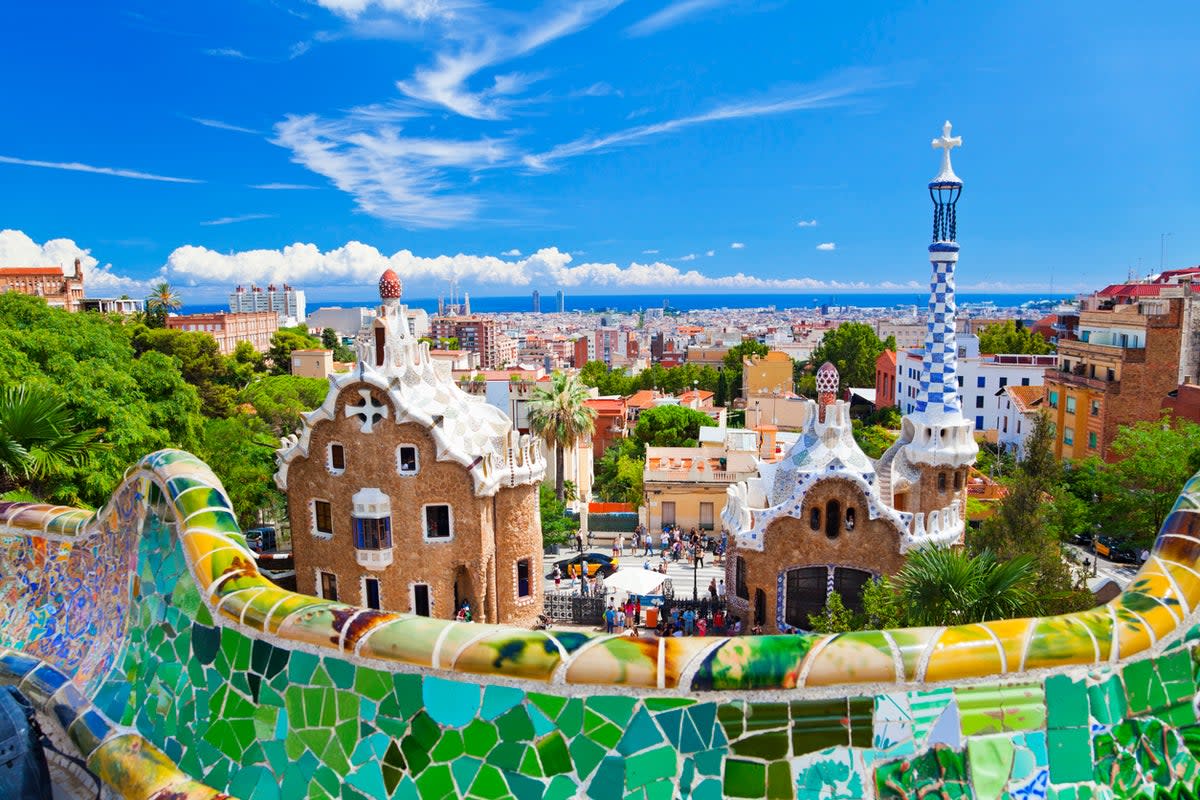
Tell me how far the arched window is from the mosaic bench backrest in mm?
14707

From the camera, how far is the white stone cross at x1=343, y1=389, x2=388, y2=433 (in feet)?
66.7

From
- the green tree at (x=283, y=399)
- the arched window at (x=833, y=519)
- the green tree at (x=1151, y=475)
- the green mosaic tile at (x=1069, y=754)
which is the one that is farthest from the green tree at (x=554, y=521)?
the green mosaic tile at (x=1069, y=754)

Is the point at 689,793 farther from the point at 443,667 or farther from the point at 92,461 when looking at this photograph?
the point at 92,461

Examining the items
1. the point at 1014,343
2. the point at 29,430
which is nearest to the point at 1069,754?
the point at 29,430

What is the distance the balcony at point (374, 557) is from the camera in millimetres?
20766

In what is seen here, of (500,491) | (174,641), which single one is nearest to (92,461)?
(500,491)

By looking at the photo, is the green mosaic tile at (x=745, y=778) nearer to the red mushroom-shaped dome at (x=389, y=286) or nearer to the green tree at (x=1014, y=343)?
the red mushroom-shaped dome at (x=389, y=286)

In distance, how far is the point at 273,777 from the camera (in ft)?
16.9

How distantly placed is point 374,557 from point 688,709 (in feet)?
57.5

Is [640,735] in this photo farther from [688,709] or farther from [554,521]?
[554,521]

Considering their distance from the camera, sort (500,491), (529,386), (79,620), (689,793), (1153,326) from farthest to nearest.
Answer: (529,386) → (1153,326) → (500,491) → (79,620) → (689,793)

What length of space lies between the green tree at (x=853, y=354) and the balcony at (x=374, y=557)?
7140 centimetres

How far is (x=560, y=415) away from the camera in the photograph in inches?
1431

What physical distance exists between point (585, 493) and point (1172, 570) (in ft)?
125
